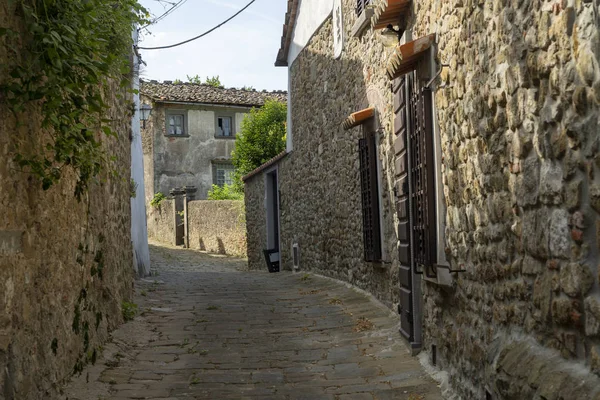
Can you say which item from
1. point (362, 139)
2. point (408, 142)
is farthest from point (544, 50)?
point (362, 139)

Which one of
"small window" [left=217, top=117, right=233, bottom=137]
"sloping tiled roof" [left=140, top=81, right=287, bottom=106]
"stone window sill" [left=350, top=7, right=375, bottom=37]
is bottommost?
"stone window sill" [left=350, top=7, right=375, bottom=37]

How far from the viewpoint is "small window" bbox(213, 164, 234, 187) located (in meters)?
26.8

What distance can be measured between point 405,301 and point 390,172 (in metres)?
1.65

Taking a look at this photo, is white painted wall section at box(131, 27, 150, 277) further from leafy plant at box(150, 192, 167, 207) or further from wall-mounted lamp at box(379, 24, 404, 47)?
leafy plant at box(150, 192, 167, 207)

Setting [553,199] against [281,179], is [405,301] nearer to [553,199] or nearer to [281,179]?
[553,199]

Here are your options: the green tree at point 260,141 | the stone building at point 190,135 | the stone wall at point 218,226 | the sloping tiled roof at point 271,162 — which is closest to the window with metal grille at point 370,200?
the sloping tiled roof at point 271,162

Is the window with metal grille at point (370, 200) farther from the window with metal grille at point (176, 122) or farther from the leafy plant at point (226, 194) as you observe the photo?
the window with metal grille at point (176, 122)

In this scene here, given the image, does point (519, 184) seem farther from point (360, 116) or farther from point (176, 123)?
point (176, 123)

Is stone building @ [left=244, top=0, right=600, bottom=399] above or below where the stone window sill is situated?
below

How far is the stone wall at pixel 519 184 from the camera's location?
2383 millimetres

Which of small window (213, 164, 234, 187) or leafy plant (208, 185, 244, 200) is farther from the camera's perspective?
small window (213, 164, 234, 187)

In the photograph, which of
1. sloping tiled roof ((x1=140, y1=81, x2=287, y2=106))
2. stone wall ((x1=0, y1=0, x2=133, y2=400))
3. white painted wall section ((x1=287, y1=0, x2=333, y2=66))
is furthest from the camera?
sloping tiled roof ((x1=140, y1=81, x2=287, y2=106))

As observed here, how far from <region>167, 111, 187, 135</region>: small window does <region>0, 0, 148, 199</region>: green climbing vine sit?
72.5ft

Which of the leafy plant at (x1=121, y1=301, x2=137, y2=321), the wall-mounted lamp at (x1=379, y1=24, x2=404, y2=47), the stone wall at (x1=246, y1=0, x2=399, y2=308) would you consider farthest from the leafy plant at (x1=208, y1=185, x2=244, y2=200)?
the wall-mounted lamp at (x1=379, y1=24, x2=404, y2=47)
